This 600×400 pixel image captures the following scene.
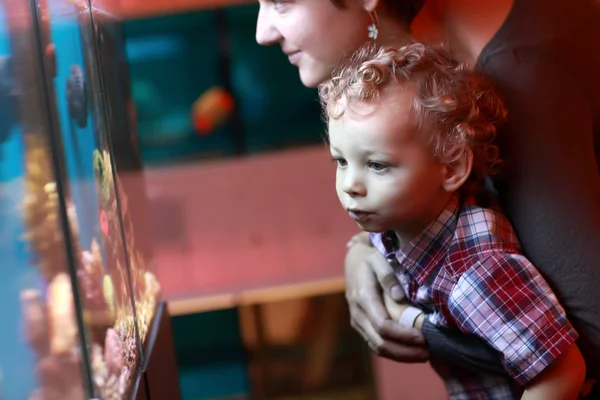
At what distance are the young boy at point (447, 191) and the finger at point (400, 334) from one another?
9 cm

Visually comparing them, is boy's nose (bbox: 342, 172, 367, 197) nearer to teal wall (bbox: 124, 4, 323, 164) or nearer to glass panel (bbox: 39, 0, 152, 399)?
glass panel (bbox: 39, 0, 152, 399)

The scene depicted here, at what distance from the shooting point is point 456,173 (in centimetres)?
105

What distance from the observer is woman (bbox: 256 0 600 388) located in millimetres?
1036

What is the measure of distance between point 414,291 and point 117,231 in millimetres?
468

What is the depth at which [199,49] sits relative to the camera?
8.17 feet

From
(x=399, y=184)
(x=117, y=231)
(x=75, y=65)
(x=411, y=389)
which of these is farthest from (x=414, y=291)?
(x=411, y=389)

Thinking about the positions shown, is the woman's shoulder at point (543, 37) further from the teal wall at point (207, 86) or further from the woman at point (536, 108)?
the teal wall at point (207, 86)

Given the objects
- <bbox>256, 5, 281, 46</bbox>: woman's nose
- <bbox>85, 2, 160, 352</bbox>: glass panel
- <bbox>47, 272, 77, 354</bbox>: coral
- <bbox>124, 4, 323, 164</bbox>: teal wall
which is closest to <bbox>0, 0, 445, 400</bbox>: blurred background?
<bbox>124, 4, 323, 164</bbox>: teal wall

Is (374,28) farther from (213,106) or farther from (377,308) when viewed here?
(213,106)

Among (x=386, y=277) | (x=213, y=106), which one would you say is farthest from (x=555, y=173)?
(x=213, y=106)

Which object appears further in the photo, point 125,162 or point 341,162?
point 125,162

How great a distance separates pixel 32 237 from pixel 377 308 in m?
0.63

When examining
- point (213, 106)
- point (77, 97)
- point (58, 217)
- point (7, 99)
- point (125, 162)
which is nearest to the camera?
point (7, 99)

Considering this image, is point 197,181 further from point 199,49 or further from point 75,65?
point 75,65
